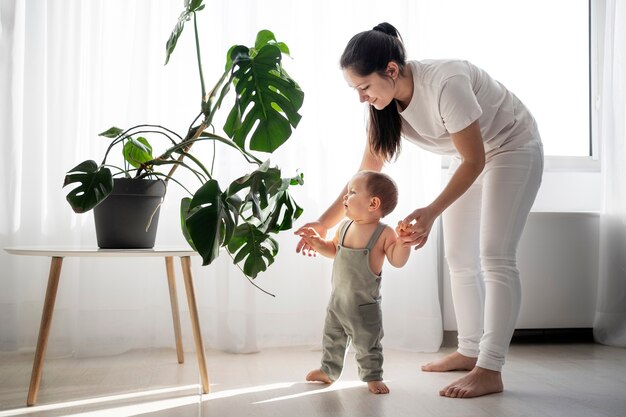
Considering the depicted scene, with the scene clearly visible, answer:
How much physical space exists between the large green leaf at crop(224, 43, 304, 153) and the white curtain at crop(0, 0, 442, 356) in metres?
0.68

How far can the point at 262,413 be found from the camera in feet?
5.35

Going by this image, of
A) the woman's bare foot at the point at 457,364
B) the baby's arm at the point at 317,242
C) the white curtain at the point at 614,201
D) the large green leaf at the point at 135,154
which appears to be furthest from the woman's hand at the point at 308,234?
the white curtain at the point at 614,201

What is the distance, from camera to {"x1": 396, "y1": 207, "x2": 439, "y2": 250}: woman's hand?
5.44 feet

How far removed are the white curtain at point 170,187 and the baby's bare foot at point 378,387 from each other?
709mm

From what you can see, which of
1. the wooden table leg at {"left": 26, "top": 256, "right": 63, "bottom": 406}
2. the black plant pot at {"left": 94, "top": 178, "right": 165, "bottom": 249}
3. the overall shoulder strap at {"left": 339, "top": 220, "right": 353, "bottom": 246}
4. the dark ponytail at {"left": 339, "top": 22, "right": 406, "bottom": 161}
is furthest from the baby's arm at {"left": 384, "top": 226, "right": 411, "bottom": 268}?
the wooden table leg at {"left": 26, "top": 256, "right": 63, "bottom": 406}

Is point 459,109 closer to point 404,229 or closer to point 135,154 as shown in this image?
point 404,229

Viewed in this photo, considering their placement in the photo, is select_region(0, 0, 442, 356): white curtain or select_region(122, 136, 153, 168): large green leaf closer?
select_region(122, 136, 153, 168): large green leaf

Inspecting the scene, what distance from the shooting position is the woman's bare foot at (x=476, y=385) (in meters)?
1.79

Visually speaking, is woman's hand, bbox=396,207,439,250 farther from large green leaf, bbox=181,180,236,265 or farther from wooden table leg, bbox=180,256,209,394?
wooden table leg, bbox=180,256,209,394

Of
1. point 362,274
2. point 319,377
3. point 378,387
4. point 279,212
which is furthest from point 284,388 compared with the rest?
point 279,212

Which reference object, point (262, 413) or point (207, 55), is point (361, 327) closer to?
point (262, 413)

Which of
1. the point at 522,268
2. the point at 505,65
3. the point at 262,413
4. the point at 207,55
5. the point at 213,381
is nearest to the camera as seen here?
the point at 262,413

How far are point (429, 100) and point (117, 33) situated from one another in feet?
4.22

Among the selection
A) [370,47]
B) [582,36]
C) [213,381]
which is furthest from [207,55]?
[582,36]
